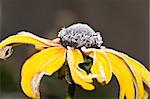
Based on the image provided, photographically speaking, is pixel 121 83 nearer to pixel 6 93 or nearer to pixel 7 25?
pixel 6 93

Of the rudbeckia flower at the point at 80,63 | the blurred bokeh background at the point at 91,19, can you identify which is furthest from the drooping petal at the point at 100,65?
the blurred bokeh background at the point at 91,19

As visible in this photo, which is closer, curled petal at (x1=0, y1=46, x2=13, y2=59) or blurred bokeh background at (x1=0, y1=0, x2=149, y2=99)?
curled petal at (x1=0, y1=46, x2=13, y2=59)

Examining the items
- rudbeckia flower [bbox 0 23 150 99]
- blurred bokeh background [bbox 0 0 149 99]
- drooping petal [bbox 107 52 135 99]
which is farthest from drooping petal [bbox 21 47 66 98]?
blurred bokeh background [bbox 0 0 149 99]

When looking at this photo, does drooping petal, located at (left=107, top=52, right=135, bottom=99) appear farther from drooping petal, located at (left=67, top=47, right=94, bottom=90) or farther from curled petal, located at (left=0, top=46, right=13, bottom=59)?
curled petal, located at (left=0, top=46, right=13, bottom=59)

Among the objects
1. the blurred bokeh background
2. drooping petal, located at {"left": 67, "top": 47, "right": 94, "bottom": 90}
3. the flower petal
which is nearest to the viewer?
drooping petal, located at {"left": 67, "top": 47, "right": 94, "bottom": 90}

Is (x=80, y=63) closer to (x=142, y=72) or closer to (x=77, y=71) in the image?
(x=77, y=71)

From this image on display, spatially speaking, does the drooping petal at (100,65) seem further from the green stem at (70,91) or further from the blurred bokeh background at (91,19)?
the blurred bokeh background at (91,19)
